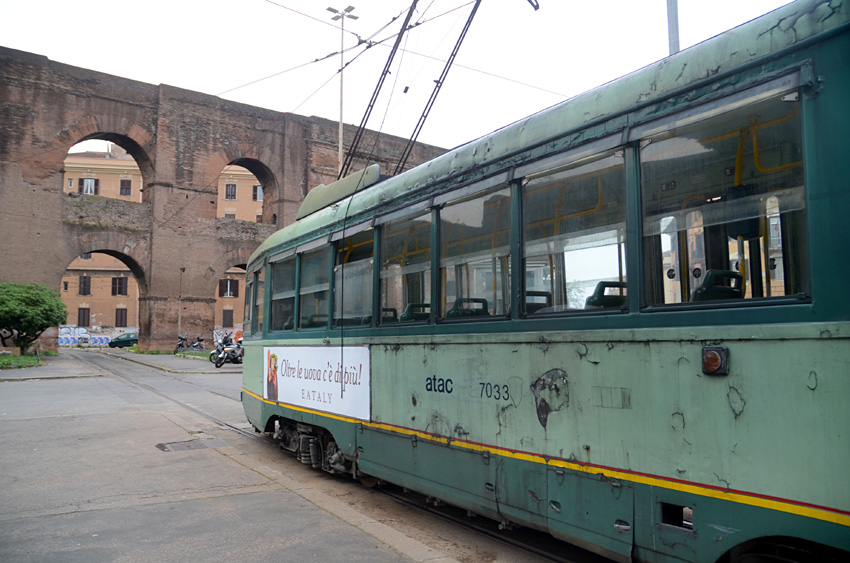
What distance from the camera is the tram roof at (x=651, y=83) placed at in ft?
9.12

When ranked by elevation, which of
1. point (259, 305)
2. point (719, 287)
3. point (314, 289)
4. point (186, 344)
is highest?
point (314, 289)

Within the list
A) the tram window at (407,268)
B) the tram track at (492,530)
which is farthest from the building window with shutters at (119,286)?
the tram window at (407,268)

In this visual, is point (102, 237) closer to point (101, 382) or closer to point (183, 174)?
point (183, 174)

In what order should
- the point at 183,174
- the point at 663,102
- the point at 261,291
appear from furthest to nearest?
the point at 183,174, the point at 261,291, the point at 663,102

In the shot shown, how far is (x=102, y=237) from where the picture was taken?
100ft

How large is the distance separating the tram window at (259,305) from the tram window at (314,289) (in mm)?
1560

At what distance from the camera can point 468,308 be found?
4586mm

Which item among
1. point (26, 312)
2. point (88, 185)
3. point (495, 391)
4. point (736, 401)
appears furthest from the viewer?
point (88, 185)

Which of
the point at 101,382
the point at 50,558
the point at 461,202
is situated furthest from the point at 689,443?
the point at 101,382

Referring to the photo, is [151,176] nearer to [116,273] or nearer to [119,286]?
[116,273]

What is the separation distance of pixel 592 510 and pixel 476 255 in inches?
73.9

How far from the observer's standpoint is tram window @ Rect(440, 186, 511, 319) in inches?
169

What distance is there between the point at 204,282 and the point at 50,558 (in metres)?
30.4

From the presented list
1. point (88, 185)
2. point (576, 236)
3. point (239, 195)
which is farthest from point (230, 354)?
point (88, 185)
